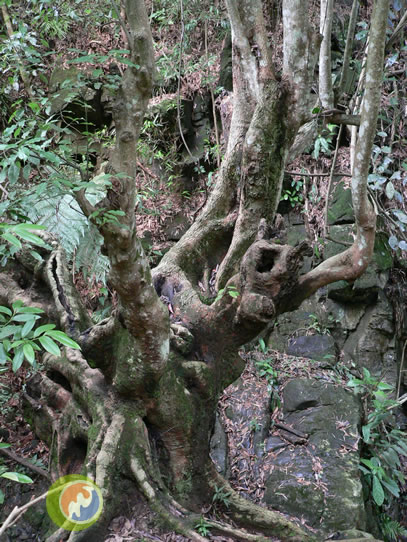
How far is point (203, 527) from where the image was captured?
300 cm

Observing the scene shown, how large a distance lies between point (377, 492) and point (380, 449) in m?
0.59

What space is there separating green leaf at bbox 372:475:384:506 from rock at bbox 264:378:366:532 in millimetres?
180

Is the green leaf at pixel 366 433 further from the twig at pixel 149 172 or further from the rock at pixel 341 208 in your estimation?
the twig at pixel 149 172

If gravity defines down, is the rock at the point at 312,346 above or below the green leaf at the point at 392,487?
above

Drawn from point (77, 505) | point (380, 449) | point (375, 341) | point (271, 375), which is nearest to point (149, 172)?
point (271, 375)

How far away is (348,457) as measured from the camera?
4.58m

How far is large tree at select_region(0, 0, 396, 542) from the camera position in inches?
118

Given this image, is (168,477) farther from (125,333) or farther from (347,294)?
(347,294)

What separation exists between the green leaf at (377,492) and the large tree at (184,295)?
1508 mm

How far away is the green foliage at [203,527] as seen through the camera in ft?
9.77

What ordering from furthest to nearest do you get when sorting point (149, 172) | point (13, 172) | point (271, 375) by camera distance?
point (149, 172) → point (271, 375) → point (13, 172)

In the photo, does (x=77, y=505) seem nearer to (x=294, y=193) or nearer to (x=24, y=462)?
(x=24, y=462)

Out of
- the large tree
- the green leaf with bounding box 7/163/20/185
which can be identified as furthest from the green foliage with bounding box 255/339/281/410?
the green leaf with bounding box 7/163/20/185

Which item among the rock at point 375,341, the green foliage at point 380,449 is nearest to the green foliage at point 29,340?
the green foliage at point 380,449
